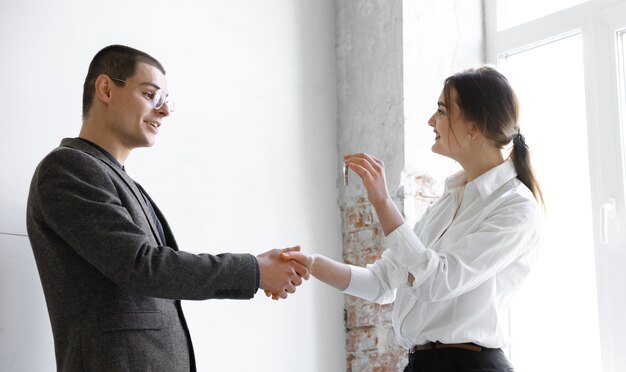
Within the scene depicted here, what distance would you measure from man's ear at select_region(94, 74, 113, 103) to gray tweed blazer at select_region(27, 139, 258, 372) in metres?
0.25

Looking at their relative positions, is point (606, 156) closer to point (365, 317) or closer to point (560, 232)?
point (560, 232)

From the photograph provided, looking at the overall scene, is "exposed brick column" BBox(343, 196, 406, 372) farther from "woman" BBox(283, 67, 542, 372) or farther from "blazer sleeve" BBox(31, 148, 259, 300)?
"blazer sleeve" BBox(31, 148, 259, 300)

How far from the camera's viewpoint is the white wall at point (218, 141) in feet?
7.04

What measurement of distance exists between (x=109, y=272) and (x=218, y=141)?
1124 mm

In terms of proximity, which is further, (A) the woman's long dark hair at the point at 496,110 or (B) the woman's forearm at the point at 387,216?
(A) the woman's long dark hair at the point at 496,110

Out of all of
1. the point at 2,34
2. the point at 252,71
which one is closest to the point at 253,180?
the point at 252,71

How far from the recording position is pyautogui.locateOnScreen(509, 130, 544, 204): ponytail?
84.1 inches

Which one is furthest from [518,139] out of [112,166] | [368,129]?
[112,166]

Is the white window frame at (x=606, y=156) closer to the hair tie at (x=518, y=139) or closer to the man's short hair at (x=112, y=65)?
the hair tie at (x=518, y=139)

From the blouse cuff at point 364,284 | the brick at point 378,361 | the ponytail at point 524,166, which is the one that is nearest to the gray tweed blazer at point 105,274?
the blouse cuff at point 364,284

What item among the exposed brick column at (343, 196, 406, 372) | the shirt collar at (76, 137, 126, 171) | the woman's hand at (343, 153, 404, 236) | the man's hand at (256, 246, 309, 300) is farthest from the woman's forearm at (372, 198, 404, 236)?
the exposed brick column at (343, 196, 406, 372)

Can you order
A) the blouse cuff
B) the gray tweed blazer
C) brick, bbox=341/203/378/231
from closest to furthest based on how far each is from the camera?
the gray tweed blazer < the blouse cuff < brick, bbox=341/203/378/231

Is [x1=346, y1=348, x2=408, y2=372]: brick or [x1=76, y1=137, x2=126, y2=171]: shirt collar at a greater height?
[x1=76, y1=137, x2=126, y2=171]: shirt collar

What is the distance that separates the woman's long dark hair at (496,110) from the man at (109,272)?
0.75 meters
